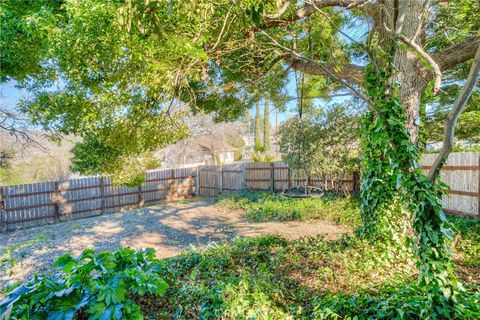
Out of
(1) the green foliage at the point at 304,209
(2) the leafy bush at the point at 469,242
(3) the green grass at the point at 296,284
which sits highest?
(3) the green grass at the point at 296,284

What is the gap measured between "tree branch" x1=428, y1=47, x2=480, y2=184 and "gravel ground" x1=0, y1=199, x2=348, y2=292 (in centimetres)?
315

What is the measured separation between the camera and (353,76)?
435 centimetres

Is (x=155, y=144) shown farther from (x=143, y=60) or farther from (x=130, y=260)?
(x=130, y=260)

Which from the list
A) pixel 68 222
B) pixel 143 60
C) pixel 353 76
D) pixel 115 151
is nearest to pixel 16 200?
pixel 68 222

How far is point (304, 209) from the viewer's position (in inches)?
302

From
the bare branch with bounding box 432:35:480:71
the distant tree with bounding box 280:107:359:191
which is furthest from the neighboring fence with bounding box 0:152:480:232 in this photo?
the bare branch with bounding box 432:35:480:71

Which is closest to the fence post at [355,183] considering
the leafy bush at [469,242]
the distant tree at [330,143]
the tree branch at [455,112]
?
the distant tree at [330,143]

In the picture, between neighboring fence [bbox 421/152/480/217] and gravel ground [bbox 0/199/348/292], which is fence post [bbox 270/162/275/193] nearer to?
gravel ground [bbox 0/199/348/292]

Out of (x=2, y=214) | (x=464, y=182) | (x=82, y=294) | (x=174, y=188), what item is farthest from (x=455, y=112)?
(x=174, y=188)

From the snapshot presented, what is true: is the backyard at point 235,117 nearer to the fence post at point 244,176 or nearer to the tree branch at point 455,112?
the tree branch at point 455,112

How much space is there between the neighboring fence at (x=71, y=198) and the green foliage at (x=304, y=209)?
431 centimetres

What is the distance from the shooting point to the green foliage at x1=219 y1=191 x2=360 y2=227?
22.5 ft

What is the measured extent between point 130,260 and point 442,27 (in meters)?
5.82

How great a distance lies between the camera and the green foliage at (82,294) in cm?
183
